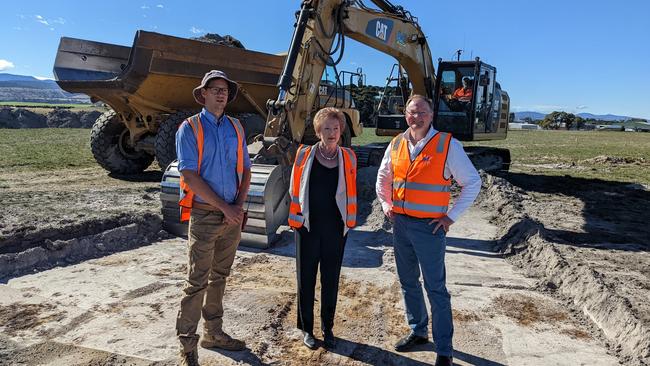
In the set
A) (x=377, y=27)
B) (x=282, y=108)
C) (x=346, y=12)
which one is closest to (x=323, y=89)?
(x=377, y=27)

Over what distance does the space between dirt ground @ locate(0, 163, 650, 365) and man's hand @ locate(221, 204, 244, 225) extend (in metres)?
0.99

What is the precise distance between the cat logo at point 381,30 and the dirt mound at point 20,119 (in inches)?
1185

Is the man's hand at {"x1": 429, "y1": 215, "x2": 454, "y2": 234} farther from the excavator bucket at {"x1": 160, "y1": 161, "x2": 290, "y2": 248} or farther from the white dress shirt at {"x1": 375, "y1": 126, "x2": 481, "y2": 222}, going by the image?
the excavator bucket at {"x1": 160, "y1": 161, "x2": 290, "y2": 248}

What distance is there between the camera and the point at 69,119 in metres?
34.8

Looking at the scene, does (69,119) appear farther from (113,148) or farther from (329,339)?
(329,339)

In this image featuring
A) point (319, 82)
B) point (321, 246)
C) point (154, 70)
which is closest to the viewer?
point (321, 246)

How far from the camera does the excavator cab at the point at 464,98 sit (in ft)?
36.5

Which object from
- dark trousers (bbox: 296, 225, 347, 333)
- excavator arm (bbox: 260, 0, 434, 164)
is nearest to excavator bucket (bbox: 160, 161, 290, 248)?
excavator arm (bbox: 260, 0, 434, 164)

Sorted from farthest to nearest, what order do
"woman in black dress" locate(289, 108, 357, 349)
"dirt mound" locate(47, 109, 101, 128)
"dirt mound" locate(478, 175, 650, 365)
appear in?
"dirt mound" locate(47, 109, 101, 128), "dirt mound" locate(478, 175, 650, 365), "woman in black dress" locate(289, 108, 357, 349)

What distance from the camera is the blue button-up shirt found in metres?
3.26

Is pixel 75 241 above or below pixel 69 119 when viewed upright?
below

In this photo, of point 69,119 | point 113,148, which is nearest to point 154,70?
point 113,148

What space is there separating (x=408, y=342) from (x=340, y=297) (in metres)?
1.14

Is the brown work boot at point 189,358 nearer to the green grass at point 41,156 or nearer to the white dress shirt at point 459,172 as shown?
the white dress shirt at point 459,172
